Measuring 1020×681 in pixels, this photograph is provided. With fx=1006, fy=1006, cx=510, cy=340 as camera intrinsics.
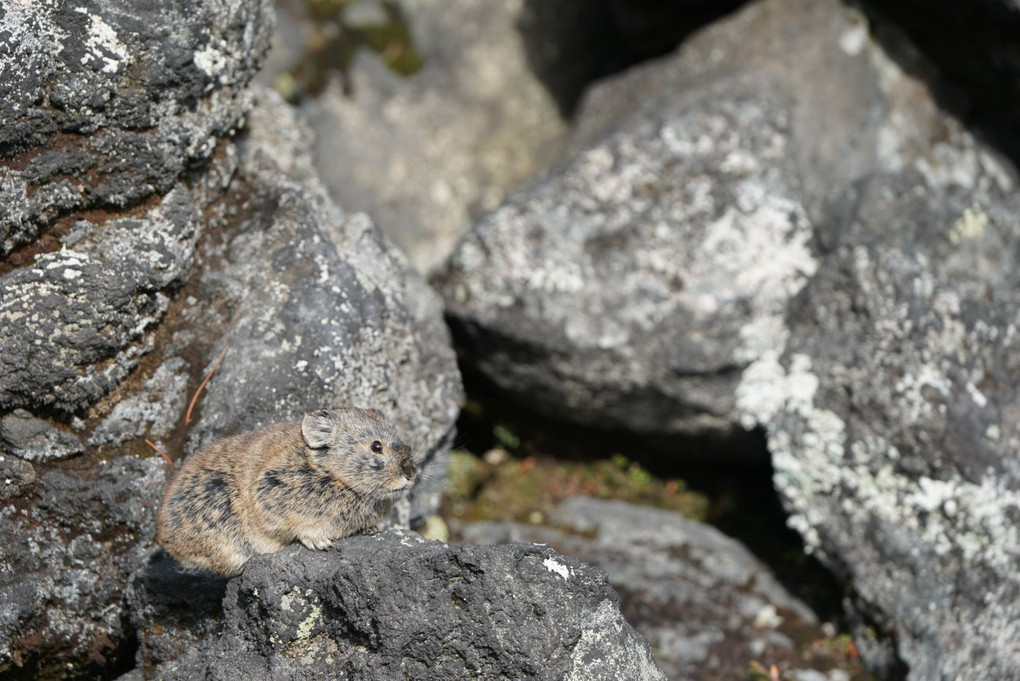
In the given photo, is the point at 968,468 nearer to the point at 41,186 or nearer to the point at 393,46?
the point at 41,186

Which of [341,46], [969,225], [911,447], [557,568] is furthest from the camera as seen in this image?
[341,46]

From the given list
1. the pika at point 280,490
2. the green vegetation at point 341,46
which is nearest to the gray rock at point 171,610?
the pika at point 280,490

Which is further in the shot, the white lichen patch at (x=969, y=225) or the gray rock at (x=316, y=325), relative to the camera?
the white lichen patch at (x=969, y=225)

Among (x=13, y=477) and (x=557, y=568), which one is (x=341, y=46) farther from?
(x=557, y=568)

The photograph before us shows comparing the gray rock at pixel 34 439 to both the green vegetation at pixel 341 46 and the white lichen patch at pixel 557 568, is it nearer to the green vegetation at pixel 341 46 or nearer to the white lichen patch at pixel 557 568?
the white lichen patch at pixel 557 568

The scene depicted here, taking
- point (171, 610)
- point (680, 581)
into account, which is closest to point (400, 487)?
point (171, 610)

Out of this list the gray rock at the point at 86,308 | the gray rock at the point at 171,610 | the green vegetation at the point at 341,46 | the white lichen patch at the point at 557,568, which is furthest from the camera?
the green vegetation at the point at 341,46

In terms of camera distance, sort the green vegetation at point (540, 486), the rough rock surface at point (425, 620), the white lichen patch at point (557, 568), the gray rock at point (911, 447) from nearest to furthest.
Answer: the rough rock surface at point (425, 620) → the white lichen patch at point (557, 568) → the gray rock at point (911, 447) → the green vegetation at point (540, 486)
